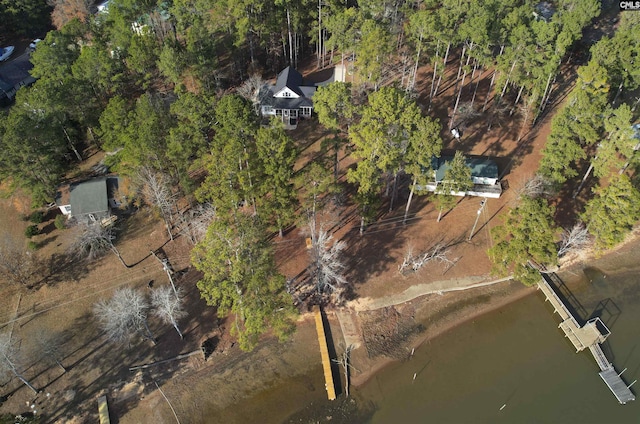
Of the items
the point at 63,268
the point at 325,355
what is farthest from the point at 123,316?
the point at 325,355

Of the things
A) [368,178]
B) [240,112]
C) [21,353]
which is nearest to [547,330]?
[368,178]

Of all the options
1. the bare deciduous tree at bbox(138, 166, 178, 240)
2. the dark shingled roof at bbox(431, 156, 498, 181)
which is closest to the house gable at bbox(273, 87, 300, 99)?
the bare deciduous tree at bbox(138, 166, 178, 240)

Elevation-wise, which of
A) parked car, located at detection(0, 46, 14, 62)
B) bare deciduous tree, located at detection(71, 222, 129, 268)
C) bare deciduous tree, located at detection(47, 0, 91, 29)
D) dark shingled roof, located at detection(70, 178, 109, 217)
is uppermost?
bare deciduous tree, located at detection(47, 0, 91, 29)

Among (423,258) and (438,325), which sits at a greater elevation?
(423,258)

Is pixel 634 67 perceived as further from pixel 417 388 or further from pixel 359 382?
pixel 359 382

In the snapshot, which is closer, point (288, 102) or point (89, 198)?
point (89, 198)

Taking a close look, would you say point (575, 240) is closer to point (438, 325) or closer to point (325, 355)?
point (438, 325)

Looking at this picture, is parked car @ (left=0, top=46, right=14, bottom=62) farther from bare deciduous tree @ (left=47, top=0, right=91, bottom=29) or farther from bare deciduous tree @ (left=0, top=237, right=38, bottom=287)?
bare deciduous tree @ (left=0, top=237, right=38, bottom=287)
